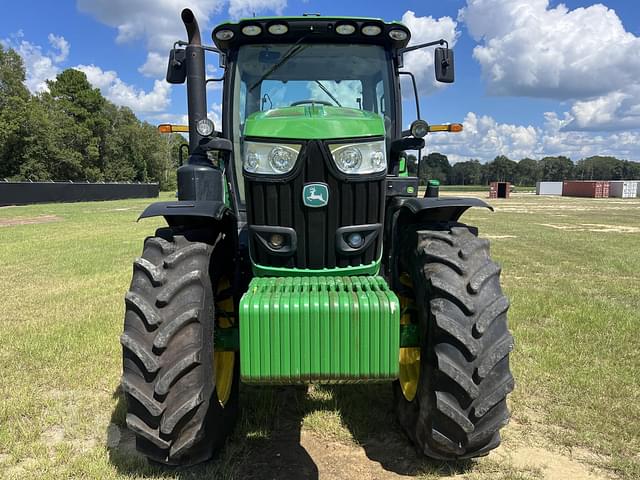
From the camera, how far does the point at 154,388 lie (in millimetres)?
2797

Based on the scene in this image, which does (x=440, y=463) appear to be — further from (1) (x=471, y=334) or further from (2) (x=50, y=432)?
(2) (x=50, y=432)

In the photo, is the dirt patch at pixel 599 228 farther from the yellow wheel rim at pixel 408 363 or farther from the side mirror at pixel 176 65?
the side mirror at pixel 176 65

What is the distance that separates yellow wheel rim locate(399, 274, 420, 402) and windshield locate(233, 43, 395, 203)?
1.45 meters

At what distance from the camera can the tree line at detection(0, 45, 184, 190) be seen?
41000 mm

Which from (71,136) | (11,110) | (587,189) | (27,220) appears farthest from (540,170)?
(27,220)

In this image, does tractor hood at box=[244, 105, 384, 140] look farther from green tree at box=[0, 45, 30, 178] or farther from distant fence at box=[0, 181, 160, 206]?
green tree at box=[0, 45, 30, 178]

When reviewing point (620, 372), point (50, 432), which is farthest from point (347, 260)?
point (620, 372)

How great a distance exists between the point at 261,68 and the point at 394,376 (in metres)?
2.54

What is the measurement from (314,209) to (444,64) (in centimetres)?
202

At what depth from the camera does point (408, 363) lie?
11.7 feet

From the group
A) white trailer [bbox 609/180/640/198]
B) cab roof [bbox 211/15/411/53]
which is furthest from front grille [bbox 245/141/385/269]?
white trailer [bbox 609/180/640/198]

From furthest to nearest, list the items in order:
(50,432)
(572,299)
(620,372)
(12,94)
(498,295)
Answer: (12,94), (572,299), (620,372), (50,432), (498,295)

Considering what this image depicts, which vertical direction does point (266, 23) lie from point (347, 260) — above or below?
above

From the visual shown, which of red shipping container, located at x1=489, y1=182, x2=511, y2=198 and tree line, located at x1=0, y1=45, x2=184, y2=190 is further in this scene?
red shipping container, located at x1=489, y1=182, x2=511, y2=198
